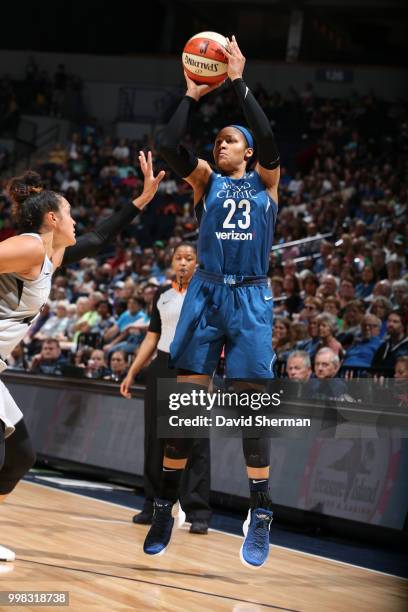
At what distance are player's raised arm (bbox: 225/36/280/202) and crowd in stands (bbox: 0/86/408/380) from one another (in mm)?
3350

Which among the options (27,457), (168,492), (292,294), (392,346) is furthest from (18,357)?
(27,457)

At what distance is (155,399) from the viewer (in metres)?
7.60

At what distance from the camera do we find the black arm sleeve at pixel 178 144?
5.11m

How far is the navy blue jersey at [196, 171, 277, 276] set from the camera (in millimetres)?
5168

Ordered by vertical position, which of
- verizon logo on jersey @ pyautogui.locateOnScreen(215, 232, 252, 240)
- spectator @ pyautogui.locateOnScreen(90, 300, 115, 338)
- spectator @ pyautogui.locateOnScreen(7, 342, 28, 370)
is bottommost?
spectator @ pyautogui.locateOnScreen(7, 342, 28, 370)

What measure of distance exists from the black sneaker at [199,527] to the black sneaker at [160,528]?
197 centimetres

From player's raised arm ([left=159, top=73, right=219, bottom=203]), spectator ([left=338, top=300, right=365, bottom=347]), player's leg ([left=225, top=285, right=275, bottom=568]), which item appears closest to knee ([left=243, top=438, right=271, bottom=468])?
player's leg ([left=225, top=285, right=275, bottom=568])

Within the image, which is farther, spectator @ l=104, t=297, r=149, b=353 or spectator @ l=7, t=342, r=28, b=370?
spectator @ l=7, t=342, r=28, b=370

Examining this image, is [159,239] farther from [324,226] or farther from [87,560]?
[87,560]

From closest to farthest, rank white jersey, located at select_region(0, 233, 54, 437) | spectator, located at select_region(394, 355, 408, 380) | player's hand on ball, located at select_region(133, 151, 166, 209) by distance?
white jersey, located at select_region(0, 233, 54, 437)
player's hand on ball, located at select_region(133, 151, 166, 209)
spectator, located at select_region(394, 355, 408, 380)

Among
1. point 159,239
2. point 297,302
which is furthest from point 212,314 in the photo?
point 159,239

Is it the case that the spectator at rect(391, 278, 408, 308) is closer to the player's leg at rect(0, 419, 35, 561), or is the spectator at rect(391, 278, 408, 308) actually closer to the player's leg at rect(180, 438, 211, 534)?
the player's leg at rect(180, 438, 211, 534)

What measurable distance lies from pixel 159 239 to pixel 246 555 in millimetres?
15314
